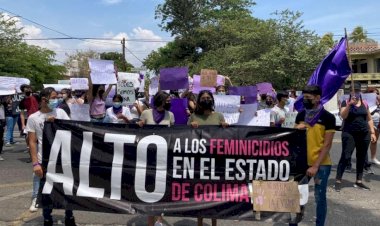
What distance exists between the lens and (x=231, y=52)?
3350 cm

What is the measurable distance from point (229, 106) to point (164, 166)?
371 centimetres

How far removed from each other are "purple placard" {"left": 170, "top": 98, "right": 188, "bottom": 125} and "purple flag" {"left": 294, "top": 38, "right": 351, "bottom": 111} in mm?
2016

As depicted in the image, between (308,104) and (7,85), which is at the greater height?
(7,85)

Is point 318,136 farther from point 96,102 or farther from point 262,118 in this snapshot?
point 96,102

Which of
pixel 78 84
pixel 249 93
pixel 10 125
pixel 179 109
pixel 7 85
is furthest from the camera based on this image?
pixel 10 125

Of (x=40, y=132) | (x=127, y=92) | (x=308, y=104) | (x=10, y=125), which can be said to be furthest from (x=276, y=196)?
(x=10, y=125)

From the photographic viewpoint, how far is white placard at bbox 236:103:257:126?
838cm

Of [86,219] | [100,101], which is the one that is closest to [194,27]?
[100,101]

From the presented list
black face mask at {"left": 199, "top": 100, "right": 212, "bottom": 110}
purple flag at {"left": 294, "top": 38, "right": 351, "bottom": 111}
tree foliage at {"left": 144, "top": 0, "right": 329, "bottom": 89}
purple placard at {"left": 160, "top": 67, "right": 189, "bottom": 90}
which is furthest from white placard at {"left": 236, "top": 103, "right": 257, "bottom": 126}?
tree foliage at {"left": 144, "top": 0, "right": 329, "bottom": 89}

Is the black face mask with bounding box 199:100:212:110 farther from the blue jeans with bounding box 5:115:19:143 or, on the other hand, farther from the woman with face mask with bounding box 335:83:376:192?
the blue jeans with bounding box 5:115:19:143

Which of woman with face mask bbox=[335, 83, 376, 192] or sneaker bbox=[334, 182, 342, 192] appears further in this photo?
woman with face mask bbox=[335, 83, 376, 192]

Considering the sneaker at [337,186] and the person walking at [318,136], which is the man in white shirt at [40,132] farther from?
the sneaker at [337,186]

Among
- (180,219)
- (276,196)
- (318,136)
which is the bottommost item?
(180,219)

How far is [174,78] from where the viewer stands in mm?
7902
